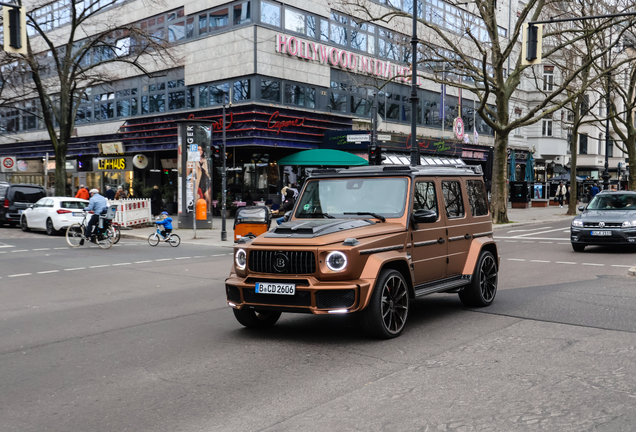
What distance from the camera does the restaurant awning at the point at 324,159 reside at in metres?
30.5

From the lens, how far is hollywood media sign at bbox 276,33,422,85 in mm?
31016

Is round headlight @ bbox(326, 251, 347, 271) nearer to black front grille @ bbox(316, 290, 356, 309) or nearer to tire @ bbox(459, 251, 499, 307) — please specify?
black front grille @ bbox(316, 290, 356, 309)

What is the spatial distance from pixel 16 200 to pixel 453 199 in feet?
77.8

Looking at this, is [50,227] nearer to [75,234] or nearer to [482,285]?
[75,234]

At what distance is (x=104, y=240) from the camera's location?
18.5 metres

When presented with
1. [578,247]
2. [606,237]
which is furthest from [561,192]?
[606,237]

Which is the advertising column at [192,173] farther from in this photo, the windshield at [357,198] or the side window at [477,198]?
the windshield at [357,198]

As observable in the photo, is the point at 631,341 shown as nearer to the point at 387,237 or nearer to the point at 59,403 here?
the point at 387,237

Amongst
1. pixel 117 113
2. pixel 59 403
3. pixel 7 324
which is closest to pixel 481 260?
pixel 59 403

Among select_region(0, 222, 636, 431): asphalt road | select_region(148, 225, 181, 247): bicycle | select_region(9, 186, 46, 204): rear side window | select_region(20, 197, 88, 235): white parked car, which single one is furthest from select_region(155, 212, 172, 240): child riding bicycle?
select_region(9, 186, 46, 204): rear side window

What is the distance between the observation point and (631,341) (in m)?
6.44

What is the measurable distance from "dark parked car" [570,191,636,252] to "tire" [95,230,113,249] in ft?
41.5

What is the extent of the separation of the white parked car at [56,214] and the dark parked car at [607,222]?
16755 millimetres

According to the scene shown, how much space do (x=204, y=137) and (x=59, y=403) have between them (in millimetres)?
22062
